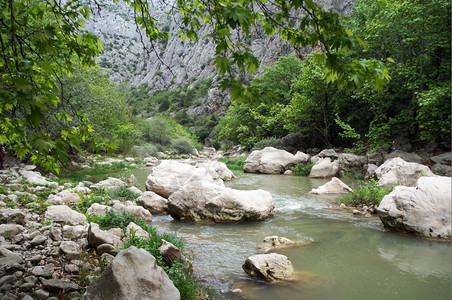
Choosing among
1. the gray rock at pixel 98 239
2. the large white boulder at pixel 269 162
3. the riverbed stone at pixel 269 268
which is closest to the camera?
the riverbed stone at pixel 269 268

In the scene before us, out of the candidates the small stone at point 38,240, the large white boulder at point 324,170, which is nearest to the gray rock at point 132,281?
the small stone at point 38,240

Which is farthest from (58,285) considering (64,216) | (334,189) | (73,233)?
(334,189)

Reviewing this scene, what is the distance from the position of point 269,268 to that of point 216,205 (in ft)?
12.2

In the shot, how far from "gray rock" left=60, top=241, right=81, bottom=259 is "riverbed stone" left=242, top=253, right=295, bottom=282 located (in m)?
2.77

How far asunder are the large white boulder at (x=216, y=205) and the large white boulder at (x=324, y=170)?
1000 cm

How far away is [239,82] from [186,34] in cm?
161

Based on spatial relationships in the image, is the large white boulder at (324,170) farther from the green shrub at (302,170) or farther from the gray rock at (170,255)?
the gray rock at (170,255)

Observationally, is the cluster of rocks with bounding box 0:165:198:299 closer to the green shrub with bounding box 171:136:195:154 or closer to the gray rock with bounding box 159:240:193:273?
the gray rock with bounding box 159:240:193:273

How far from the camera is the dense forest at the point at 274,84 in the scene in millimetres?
2291

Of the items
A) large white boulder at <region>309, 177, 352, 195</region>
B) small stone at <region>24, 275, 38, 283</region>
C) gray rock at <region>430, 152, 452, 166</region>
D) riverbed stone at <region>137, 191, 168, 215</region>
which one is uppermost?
gray rock at <region>430, 152, 452, 166</region>

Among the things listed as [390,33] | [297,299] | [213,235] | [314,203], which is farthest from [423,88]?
[297,299]

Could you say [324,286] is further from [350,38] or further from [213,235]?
[350,38]

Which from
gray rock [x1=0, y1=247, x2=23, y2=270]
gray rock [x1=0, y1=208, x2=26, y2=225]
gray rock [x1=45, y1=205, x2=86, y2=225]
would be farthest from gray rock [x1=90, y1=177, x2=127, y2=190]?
gray rock [x1=0, y1=247, x2=23, y2=270]

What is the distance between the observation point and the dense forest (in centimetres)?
229
